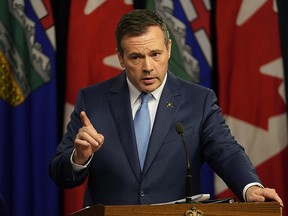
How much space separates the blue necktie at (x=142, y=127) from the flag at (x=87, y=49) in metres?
1.18

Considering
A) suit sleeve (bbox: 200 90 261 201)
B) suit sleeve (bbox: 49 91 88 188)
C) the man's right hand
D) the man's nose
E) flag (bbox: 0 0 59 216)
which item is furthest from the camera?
flag (bbox: 0 0 59 216)

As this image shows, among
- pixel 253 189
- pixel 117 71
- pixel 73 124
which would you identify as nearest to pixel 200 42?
pixel 117 71

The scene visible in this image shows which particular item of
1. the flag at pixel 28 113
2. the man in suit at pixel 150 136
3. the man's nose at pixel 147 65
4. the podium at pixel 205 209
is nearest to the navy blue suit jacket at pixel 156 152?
the man in suit at pixel 150 136

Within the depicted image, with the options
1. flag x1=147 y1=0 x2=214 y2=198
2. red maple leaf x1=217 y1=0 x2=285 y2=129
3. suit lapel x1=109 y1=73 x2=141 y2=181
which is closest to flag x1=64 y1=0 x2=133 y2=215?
flag x1=147 y1=0 x2=214 y2=198

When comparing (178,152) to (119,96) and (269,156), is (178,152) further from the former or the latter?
(269,156)

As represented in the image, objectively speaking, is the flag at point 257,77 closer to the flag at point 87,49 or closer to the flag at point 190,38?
the flag at point 190,38

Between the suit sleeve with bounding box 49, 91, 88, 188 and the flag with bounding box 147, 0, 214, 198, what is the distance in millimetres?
1194

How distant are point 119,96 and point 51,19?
4.00 ft

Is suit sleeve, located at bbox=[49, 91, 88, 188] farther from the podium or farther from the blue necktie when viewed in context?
the podium

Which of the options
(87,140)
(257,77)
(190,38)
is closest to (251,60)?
(257,77)

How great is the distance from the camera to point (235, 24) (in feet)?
12.8

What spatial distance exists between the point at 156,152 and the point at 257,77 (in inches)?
57.0

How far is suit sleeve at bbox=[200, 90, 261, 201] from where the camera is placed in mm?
2416

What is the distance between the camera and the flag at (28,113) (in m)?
3.79
